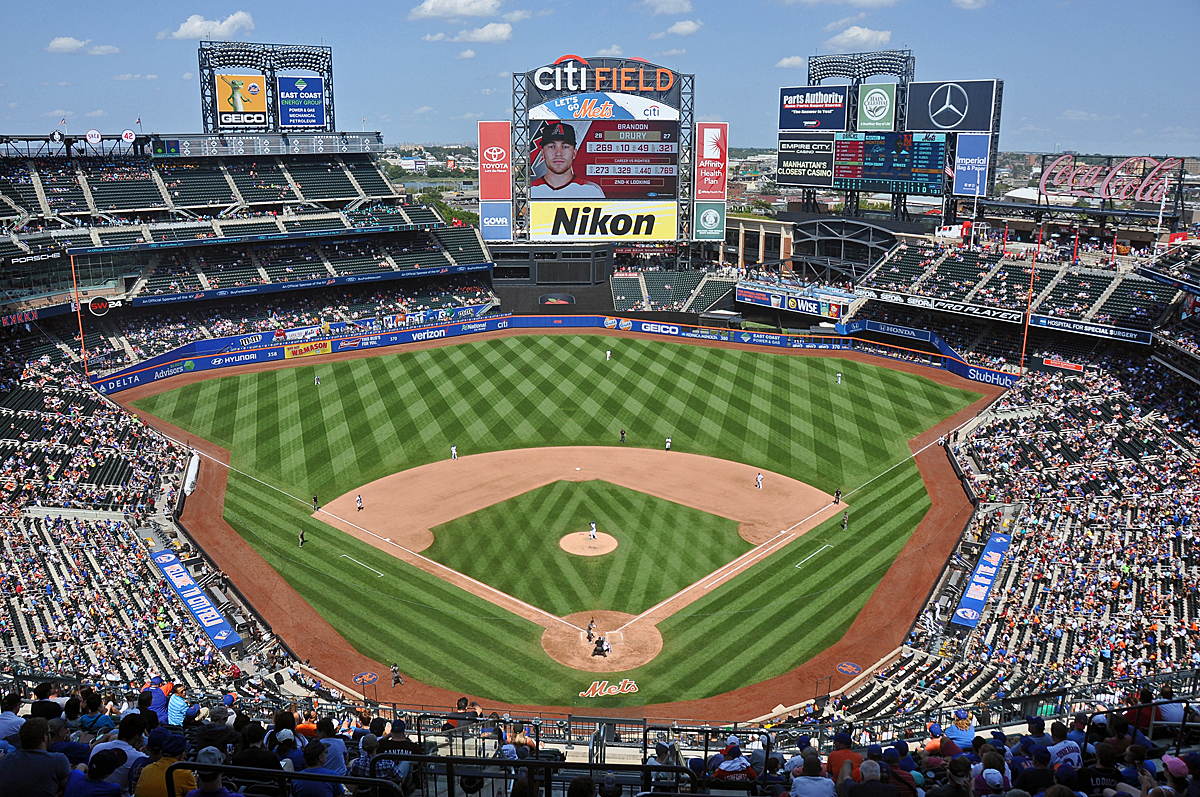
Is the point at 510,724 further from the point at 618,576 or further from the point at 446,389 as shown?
the point at 446,389

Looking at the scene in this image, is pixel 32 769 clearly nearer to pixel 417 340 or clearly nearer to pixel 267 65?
pixel 417 340

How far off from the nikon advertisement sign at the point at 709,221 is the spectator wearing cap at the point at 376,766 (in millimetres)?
59762

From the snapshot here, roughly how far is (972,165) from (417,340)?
38.7 m

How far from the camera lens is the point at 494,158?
208 ft

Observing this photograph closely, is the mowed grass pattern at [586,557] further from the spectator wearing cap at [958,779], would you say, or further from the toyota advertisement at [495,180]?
the toyota advertisement at [495,180]

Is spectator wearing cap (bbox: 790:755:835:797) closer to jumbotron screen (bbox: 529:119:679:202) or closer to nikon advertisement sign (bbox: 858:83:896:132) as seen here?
jumbotron screen (bbox: 529:119:679:202)

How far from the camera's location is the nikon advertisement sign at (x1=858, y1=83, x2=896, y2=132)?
65062mm

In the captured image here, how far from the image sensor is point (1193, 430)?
122ft

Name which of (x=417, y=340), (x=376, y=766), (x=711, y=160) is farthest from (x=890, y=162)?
(x=376, y=766)

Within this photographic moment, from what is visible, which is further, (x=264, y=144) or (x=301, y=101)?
(x=301, y=101)

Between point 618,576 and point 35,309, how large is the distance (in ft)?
123

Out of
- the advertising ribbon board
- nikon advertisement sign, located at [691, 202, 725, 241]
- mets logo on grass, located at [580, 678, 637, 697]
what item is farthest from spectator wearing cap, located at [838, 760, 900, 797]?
nikon advertisement sign, located at [691, 202, 725, 241]

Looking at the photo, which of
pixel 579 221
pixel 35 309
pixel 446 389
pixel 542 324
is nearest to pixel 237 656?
pixel 446 389

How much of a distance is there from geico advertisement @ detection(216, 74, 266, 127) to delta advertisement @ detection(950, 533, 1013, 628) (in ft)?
193
